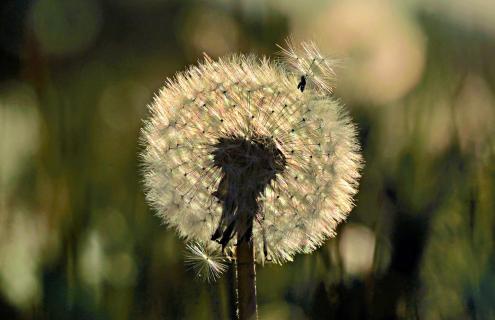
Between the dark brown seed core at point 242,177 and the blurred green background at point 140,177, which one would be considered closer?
the dark brown seed core at point 242,177

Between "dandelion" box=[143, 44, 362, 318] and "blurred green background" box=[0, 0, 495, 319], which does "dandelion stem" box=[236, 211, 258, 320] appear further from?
"blurred green background" box=[0, 0, 495, 319]

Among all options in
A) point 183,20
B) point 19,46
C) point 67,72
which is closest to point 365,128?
point 183,20

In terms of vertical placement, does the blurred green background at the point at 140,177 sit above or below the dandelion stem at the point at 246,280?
above

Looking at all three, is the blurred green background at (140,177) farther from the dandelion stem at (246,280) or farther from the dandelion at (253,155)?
the dandelion stem at (246,280)

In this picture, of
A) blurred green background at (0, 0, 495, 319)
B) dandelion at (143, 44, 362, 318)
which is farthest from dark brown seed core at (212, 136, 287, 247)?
blurred green background at (0, 0, 495, 319)

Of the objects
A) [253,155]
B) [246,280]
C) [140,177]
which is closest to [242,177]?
[253,155]

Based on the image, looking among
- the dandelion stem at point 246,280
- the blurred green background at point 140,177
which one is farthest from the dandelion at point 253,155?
the blurred green background at point 140,177

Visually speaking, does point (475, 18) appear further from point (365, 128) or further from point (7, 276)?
point (7, 276)
